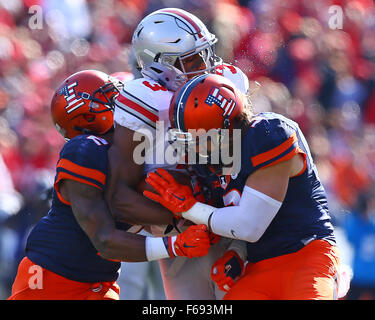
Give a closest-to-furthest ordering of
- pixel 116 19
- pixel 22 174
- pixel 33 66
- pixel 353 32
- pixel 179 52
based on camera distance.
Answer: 1. pixel 179 52
2. pixel 22 174
3. pixel 33 66
4. pixel 116 19
5. pixel 353 32

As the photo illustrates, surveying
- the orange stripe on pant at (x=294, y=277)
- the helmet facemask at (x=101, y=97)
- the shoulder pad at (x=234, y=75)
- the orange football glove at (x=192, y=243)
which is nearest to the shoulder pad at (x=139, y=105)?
the helmet facemask at (x=101, y=97)

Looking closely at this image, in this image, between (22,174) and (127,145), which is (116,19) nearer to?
(22,174)

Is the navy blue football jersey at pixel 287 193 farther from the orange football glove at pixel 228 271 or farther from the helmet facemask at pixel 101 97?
the helmet facemask at pixel 101 97

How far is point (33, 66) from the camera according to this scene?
5.55 meters

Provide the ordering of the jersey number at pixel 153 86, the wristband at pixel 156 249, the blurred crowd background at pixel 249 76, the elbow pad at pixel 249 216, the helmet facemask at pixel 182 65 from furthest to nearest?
the blurred crowd background at pixel 249 76 < the helmet facemask at pixel 182 65 < the jersey number at pixel 153 86 < the wristband at pixel 156 249 < the elbow pad at pixel 249 216

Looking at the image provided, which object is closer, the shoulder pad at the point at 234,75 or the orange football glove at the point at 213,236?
the orange football glove at the point at 213,236

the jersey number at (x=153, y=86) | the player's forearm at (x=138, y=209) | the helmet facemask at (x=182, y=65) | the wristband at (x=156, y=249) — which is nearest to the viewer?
the wristband at (x=156, y=249)

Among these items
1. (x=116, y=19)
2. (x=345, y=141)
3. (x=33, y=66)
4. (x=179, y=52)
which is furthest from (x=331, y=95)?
(x=179, y=52)

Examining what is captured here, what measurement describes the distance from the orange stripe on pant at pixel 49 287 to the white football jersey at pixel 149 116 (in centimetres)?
58

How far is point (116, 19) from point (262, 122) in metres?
3.55

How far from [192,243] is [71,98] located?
91 cm

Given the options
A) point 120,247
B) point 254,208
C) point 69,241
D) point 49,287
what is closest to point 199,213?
point 254,208

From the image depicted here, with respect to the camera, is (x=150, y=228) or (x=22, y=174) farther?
(x=22, y=174)

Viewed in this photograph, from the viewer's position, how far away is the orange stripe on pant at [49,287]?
9.91 ft
